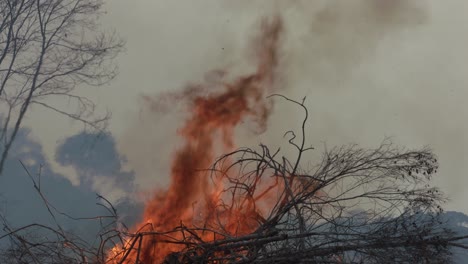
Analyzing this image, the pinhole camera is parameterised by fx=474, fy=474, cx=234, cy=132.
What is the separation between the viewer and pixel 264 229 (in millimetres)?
7215

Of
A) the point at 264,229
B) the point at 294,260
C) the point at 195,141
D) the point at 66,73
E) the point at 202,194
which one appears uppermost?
the point at 66,73

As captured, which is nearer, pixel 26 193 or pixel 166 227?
pixel 166 227

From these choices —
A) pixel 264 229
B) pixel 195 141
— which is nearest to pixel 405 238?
pixel 264 229

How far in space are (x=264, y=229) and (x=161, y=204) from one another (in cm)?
226

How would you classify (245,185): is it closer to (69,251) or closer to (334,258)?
(334,258)

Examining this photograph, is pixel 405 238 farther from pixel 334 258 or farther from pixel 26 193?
pixel 26 193

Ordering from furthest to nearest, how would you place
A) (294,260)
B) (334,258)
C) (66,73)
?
(66,73) < (334,258) < (294,260)

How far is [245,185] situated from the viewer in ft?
27.3

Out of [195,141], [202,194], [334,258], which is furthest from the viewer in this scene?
[195,141]

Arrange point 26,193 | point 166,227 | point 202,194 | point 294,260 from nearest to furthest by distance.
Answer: point 294,260 < point 166,227 < point 202,194 < point 26,193

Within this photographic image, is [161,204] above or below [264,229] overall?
above

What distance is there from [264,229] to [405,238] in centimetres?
204

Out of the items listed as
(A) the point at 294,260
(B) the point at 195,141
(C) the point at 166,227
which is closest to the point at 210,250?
(A) the point at 294,260

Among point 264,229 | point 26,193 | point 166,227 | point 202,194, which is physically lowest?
point 264,229
